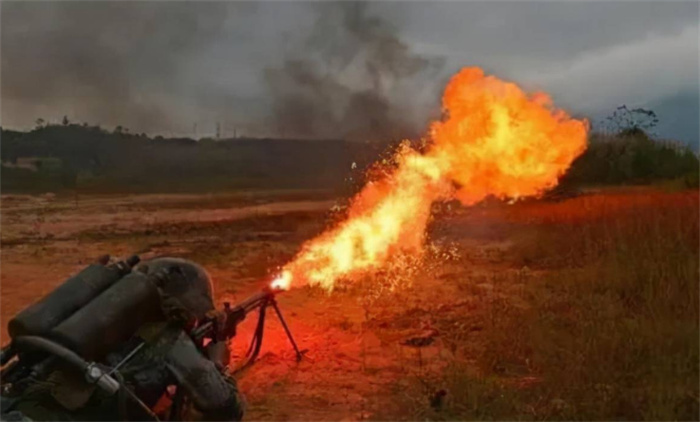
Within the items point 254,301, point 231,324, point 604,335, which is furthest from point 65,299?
point 604,335

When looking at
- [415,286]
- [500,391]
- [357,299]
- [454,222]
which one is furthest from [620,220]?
[454,222]

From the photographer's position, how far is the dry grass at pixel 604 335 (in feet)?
22.2

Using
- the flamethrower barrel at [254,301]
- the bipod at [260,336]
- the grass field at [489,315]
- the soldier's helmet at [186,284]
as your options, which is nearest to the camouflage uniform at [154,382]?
the soldier's helmet at [186,284]

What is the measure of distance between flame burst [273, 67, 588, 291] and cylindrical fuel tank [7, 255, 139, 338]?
3760 millimetres

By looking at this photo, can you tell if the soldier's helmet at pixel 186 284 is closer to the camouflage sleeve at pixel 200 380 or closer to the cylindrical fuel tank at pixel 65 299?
the cylindrical fuel tank at pixel 65 299

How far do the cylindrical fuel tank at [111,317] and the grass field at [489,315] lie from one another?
1957 millimetres

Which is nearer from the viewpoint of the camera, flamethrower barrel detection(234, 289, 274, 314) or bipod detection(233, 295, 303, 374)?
flamethrower barrel detection(234, 289, 274, 314)

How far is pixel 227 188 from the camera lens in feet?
97.9

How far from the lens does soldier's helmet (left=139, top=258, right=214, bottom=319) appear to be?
6.22 m

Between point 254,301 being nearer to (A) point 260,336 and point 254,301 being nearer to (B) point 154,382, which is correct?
(A) point 260,336

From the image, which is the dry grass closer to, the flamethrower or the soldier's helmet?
the flamethrower

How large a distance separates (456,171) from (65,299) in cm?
674

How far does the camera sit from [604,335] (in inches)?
307

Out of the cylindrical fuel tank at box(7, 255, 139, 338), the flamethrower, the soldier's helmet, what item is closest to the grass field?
the flamethrower
